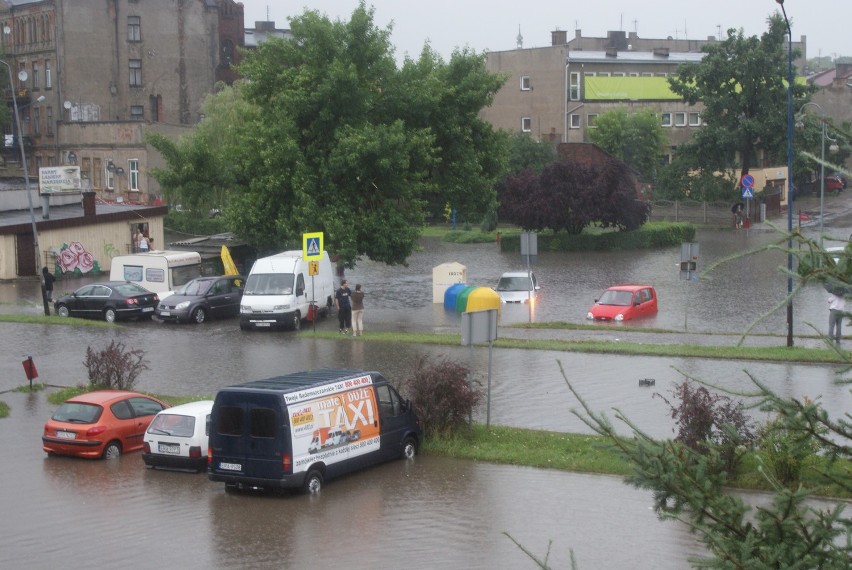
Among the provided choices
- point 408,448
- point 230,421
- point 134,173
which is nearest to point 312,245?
point 408,448

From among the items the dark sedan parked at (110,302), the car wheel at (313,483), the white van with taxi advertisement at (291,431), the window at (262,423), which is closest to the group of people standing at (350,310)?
the dark sedan parked at (110,302)

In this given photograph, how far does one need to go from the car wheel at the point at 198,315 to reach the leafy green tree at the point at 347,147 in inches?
173

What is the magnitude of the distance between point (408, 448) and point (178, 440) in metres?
3.68

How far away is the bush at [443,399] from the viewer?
18906 millimetres

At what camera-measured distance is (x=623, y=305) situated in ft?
119

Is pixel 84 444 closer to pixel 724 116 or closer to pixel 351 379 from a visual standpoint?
pixel 351 379

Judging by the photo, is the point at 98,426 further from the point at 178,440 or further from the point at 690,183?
the point at 690,183

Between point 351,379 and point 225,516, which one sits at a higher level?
point 351,379

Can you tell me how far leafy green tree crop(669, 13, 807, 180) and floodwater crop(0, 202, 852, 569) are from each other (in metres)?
44.9

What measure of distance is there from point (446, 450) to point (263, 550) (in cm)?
534

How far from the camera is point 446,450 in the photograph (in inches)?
739

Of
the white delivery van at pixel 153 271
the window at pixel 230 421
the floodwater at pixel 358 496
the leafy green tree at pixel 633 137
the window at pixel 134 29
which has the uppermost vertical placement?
the window at pixel 134 29

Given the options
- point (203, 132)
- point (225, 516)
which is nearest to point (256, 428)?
point (225, 516)

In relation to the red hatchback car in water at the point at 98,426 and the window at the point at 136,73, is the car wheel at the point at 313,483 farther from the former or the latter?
the window at the point at 136,73
